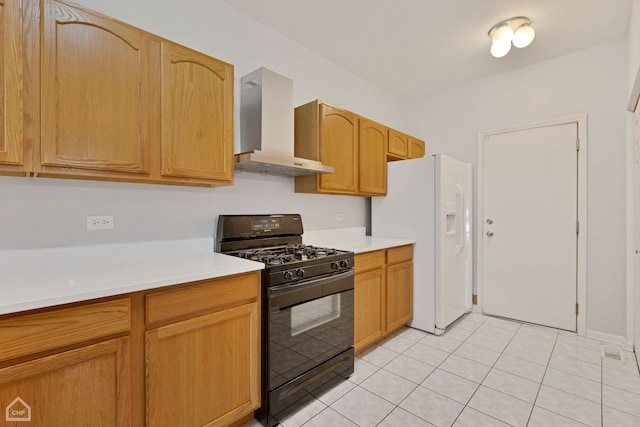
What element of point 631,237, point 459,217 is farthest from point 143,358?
point 631,237

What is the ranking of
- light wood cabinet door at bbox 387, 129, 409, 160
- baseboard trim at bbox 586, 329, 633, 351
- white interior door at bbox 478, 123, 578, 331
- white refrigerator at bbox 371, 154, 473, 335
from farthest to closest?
light wood cabinet door at bbox 387, 129, 409, 160 < white interior door at bbox 478, 123, 578, 331 < white refrigerator at bbox 371, 154, 473, 335 < baseboard trim at bbox 586, 329, 633, 351

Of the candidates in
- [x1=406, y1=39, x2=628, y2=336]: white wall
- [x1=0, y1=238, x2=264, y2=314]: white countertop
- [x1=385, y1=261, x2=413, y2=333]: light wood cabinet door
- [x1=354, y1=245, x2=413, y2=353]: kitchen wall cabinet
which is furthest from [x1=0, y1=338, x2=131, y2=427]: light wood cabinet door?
[x1=406, y1=39, x2=628, y2=336]: white wall

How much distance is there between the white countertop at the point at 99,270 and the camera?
109cm

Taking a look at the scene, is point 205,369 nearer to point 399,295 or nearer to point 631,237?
point 399,295

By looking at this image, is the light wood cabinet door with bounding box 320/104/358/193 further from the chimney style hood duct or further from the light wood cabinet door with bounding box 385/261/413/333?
the light wood cabinet door with bounding box 385/261/413/333

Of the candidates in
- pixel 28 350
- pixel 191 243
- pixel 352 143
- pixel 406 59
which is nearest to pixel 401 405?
pixel 191 243

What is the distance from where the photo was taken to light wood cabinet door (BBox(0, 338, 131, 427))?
1.03 meters

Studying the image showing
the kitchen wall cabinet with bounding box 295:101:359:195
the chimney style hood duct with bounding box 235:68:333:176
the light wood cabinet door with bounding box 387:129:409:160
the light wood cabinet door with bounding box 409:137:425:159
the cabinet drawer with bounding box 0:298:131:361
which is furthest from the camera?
the light wood cabinet door with bounding box 409:137:425:159

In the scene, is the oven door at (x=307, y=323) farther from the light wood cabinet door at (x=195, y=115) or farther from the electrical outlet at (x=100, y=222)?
the electrical outlet at (x=100, y=222)

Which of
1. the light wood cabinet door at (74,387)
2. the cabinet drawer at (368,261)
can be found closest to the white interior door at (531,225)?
the cabinet drawer at (368,261)

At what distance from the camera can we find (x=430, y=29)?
2543 mm

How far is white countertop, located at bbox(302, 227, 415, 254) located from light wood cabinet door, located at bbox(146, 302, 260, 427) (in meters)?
1.14

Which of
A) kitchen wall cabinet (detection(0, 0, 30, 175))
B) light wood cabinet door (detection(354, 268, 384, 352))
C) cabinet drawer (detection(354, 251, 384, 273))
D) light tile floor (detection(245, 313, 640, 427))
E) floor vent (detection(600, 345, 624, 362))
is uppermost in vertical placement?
kitchen wall cabinet (detection(0, 0, 30, 175))

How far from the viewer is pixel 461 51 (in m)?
2.90
